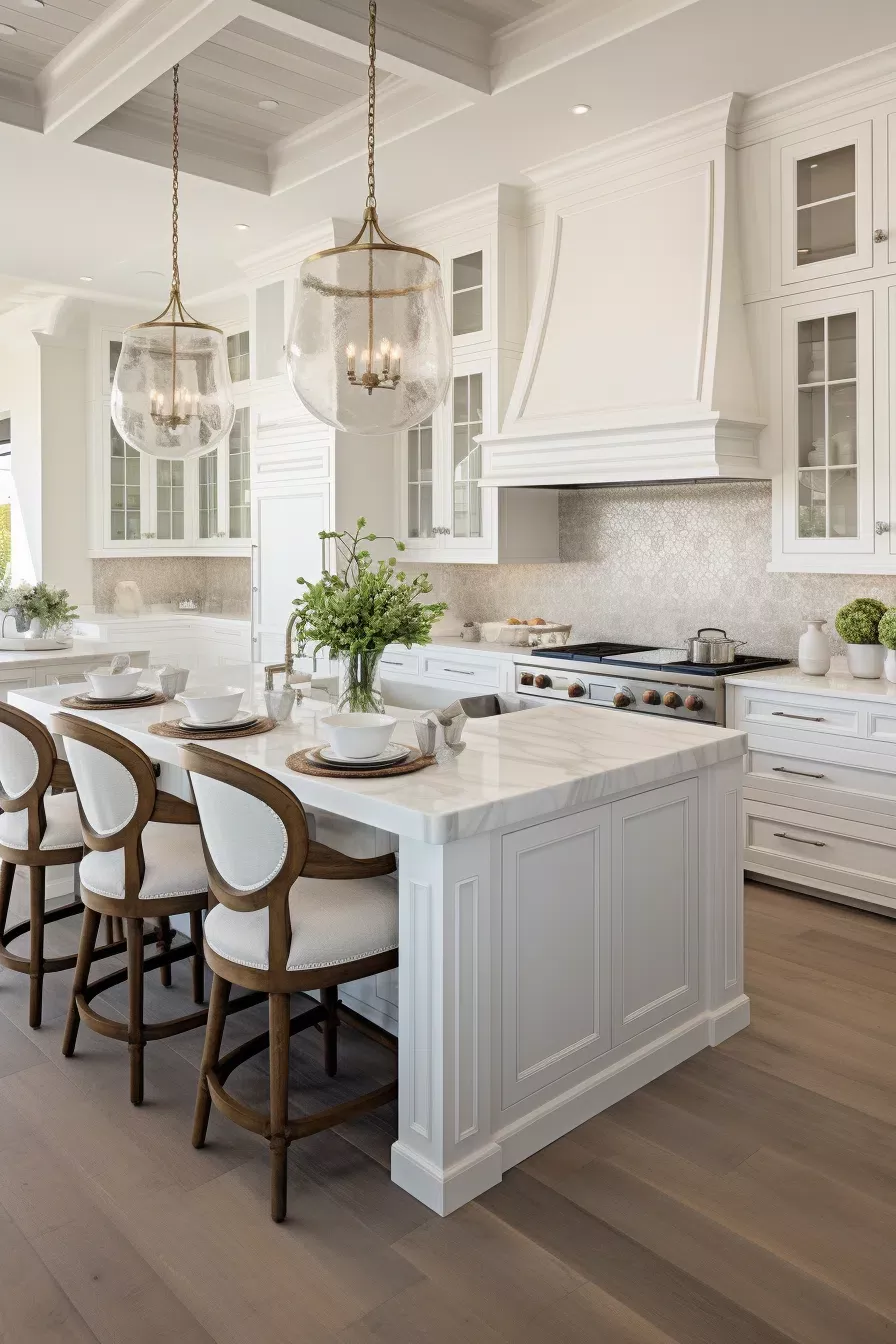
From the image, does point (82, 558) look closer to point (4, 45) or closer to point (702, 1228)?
point (4, 45)

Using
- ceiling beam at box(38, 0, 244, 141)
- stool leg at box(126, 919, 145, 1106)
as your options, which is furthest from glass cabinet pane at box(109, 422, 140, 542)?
stool leg at box(126, 919, 145, 1106)

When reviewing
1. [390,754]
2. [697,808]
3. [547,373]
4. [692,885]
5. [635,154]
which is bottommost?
[692,885]

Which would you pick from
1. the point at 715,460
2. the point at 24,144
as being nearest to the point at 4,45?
the point at 24,144

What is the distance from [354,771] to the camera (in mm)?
2439

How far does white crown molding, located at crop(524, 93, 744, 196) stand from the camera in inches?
164

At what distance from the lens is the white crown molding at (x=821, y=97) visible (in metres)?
3.76

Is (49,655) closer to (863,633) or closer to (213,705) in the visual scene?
(213,705)

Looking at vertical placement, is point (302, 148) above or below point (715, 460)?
above

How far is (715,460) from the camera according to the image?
412cm

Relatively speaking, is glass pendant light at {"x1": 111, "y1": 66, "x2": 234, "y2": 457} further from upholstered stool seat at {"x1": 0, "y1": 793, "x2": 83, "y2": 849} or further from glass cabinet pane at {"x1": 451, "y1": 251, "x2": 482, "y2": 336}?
glass cabinet pane at {"x1": 451, "y1": 251, "x2": 482, "y2": 336}

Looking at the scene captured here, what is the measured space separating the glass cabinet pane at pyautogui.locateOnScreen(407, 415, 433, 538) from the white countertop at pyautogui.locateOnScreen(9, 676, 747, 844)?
101 inches

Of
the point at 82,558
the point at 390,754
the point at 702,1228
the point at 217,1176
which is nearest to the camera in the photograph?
the point at 702,1228

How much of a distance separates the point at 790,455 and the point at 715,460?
1.14 feet

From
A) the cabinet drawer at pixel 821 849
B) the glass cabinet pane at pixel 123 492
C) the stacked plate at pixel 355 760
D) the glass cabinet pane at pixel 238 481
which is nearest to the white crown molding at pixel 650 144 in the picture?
the cabinet drawer at pixel 821 849
